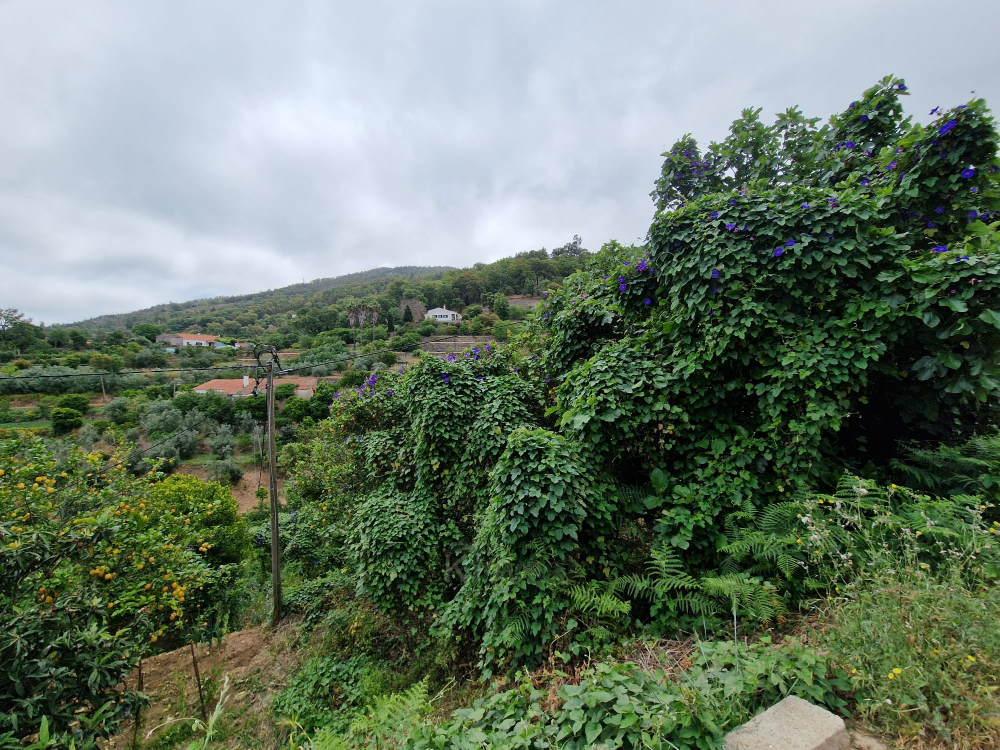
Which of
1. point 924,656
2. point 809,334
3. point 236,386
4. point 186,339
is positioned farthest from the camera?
point 186,339

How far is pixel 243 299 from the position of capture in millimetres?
106688

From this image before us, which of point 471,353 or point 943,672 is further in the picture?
point 471,353

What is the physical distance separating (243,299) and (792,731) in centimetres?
13111

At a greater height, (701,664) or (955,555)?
(955,555)

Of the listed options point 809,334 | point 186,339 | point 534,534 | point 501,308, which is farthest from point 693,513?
point 186,339

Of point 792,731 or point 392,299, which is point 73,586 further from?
point 392,299

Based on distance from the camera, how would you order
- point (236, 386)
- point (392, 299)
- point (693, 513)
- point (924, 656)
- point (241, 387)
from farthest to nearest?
point (392, 299), point (236, 386), point (241, 387), point (693, 513), point (924, 656)

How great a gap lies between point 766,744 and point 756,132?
6.52 metres

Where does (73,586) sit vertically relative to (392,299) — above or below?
below

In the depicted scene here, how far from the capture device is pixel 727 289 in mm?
3520

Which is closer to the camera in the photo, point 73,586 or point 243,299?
point 73,586

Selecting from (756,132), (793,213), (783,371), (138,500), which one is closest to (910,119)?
(756,132)

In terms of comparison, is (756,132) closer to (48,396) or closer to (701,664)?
(701,664)

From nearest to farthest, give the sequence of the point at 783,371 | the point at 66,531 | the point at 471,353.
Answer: the point at 783,371 → the point at 66,531 → the point at 471,353
